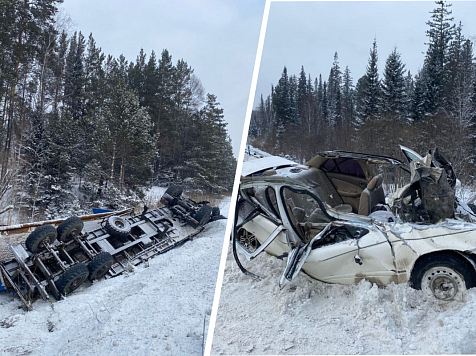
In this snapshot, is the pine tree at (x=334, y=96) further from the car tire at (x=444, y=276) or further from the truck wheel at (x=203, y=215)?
the car tire at (x=444, y=276)

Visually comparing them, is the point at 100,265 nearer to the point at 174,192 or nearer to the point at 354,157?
the point at 174,192

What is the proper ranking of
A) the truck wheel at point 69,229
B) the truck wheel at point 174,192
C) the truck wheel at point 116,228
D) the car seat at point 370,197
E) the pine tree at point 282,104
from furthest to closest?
the pine tree at point 282,104, the truck wheel at point 174,192, the truck wheel at point 116,228, the truck wheel at point 69,229, the car seat at point 370,197

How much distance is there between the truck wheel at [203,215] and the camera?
7.62 metres

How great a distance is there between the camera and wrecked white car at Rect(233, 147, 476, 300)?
9.71 feet

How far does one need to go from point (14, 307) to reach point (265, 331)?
11.5 feet

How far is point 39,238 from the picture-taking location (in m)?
5.27

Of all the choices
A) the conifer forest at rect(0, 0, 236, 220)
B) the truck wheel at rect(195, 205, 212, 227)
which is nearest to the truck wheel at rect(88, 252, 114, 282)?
the truck wheel at rect(195, 205, 212, 227)

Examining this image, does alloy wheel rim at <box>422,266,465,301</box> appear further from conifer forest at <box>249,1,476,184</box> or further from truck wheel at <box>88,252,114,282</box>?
conifer forest at <box>249,1,476,184</box>

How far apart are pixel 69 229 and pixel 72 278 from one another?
1.02m

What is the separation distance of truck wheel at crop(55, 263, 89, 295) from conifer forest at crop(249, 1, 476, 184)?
11.3 meters

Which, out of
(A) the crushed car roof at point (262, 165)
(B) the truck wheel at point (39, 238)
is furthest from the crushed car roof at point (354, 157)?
(B) the truck wheel at point (39, 238)

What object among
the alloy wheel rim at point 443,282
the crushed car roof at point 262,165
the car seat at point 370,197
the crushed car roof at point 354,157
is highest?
the crushed car roof at point 354,157

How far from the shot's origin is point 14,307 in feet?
15.4

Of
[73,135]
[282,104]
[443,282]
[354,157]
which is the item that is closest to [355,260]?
[443,282]
